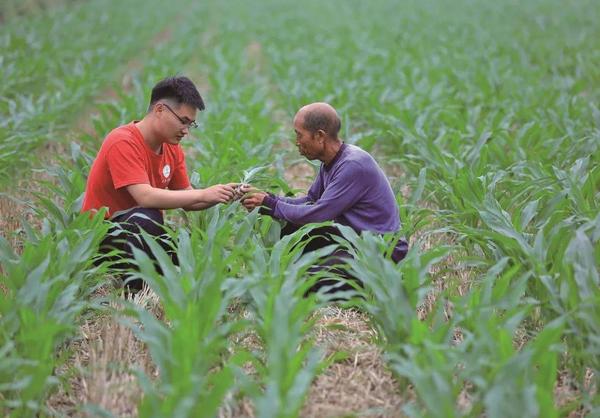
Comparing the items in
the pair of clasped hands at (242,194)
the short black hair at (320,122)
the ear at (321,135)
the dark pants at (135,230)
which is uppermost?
the short black hair at (320,122)

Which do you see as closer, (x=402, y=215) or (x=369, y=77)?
(x=402, y=215)

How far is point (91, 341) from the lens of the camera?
106 inches

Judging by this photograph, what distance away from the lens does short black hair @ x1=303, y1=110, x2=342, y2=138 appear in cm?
314

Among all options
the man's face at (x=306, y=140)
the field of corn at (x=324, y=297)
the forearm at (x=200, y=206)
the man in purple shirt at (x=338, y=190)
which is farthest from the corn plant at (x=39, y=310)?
the man's face at (x=306, y=140)

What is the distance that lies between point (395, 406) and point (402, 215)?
1.45 m

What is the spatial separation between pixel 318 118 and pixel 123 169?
997mm

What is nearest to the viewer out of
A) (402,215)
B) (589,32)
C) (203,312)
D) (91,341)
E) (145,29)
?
(203,312)

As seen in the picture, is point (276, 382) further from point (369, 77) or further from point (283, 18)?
point (283, 18)

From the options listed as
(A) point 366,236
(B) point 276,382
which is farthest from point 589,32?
(B) point 276,382

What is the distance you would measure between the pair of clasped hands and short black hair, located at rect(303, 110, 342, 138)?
0.44 m

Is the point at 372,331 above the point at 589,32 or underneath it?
underneath

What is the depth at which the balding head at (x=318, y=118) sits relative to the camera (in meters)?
3.13

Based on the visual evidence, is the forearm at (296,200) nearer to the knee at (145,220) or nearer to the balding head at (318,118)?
the balding head at (318,118)

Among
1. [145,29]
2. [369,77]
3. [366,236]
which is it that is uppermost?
[145,29]
